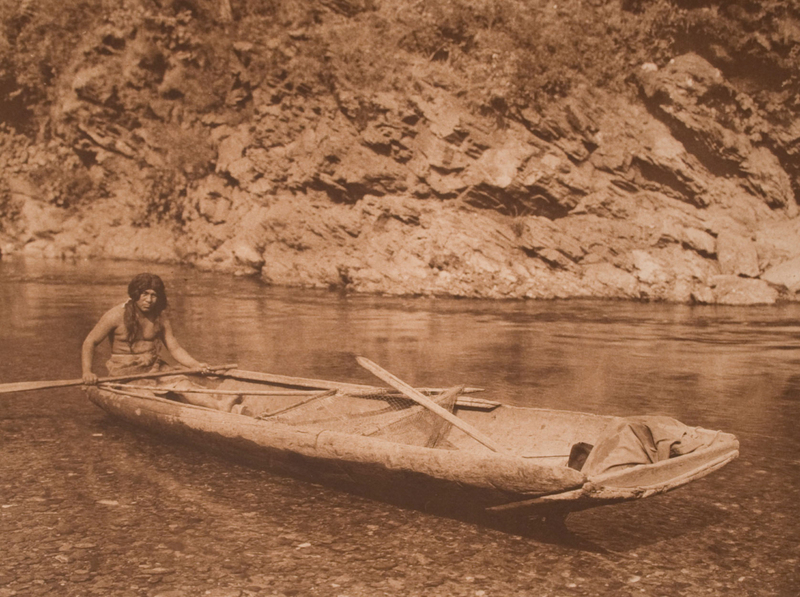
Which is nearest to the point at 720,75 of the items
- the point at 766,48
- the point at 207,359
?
the point at 766,48

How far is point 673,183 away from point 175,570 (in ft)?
56.6

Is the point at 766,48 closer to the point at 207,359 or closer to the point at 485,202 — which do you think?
the point at 485,202

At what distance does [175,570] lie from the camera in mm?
4367

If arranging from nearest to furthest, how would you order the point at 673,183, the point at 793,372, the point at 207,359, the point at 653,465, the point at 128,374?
the point at 653,465 < the point at 128,374 < the point at 793,372 < the point at 207,359 < the point at 673,183

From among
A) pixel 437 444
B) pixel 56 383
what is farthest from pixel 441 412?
pixel 56 383

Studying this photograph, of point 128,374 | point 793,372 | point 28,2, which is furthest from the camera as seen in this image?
point 28,2

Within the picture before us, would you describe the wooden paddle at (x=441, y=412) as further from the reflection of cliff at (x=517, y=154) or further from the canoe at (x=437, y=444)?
the reflection of cliff at (x=517, y=154)

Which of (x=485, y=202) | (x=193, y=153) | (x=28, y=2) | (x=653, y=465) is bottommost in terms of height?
(x=653, y=465)

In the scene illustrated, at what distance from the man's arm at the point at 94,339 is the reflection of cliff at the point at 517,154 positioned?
1108 cm

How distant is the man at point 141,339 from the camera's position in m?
7.01

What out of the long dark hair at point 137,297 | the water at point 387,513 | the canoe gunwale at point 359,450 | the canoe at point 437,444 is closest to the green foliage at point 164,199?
Result: the water at point 387,513

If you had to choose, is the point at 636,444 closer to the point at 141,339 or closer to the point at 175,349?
the point at 175,349

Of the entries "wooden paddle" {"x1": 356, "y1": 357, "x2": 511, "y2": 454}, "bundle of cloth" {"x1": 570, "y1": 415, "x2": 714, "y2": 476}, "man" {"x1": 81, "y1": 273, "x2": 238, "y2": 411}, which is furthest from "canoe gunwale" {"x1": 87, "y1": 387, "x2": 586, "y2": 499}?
"man" {"x1": 81, "y1": 273, "x2": 238, "y2": 411}

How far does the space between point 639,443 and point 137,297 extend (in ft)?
15.4
